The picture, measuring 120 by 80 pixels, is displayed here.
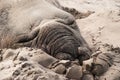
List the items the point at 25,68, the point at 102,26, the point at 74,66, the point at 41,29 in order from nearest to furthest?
the point at 25,68
the point at 74,66
the point at 41,29
the point at 102,26

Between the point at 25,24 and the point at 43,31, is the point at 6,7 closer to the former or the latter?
the point at 25,24

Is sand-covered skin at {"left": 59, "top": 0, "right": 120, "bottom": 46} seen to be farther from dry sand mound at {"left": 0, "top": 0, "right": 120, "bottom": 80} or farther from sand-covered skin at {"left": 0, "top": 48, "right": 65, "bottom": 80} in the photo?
sand-covered skin at {"left": 0, "top": 48, "right": 65, "bottom": 80}

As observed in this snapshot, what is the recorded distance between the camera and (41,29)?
11.0 ft

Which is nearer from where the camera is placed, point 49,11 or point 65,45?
point 65,45

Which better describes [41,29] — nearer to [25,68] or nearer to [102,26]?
[25,68]

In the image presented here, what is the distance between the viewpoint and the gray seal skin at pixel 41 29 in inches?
127

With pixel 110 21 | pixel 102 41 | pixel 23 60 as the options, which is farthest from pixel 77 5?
pixel 23 60

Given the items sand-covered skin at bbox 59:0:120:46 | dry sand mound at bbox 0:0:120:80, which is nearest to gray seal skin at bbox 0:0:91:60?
dry sand mound at bbox 0:0:120:80

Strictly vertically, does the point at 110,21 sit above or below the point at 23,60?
below

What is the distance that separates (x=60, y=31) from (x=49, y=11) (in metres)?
0.42

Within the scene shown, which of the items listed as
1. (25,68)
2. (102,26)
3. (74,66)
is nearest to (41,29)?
(74,66)

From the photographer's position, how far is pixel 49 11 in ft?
11.9

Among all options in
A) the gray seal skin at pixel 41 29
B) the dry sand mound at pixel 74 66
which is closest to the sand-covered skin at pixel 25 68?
the dry sand mound at pixel 74 66

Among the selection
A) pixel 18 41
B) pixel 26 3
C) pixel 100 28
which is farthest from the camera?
pixel 100 28
